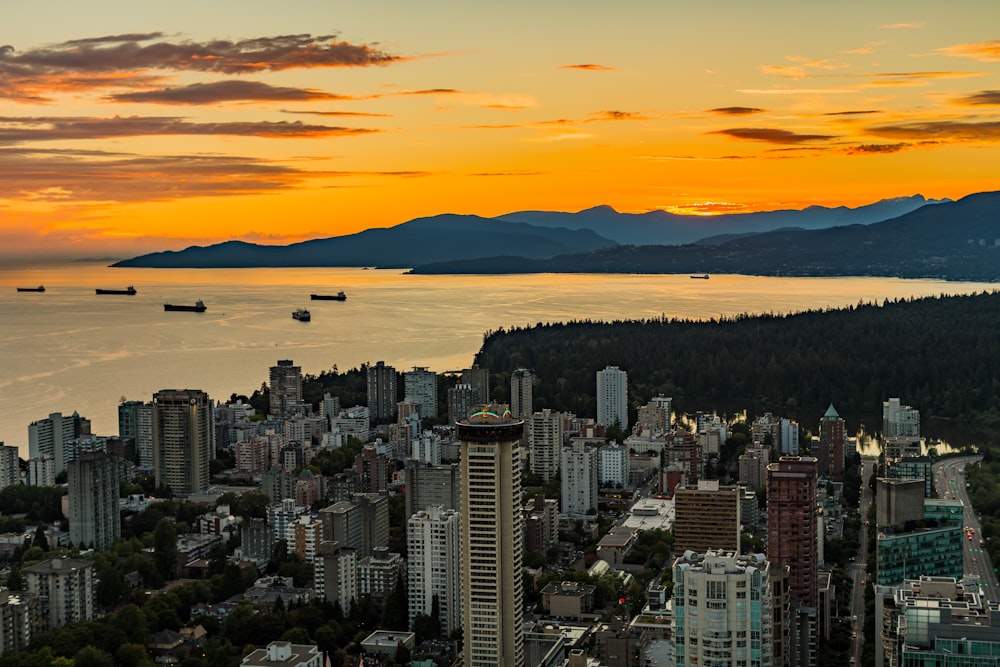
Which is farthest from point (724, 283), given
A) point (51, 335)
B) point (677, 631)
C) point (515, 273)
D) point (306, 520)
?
point (677, 631)

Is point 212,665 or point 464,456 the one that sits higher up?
point 464,456

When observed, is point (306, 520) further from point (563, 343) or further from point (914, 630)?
point (563, 343)

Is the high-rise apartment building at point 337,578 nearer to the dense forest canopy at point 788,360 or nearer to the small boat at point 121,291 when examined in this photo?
the dense forest canopy at point 788,360

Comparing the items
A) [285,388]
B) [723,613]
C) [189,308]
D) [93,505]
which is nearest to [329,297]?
[189,308]

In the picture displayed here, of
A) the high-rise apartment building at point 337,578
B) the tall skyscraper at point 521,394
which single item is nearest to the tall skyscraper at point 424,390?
the tall skyscraper at point 521,394

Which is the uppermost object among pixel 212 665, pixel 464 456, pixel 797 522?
pixel 464 456
